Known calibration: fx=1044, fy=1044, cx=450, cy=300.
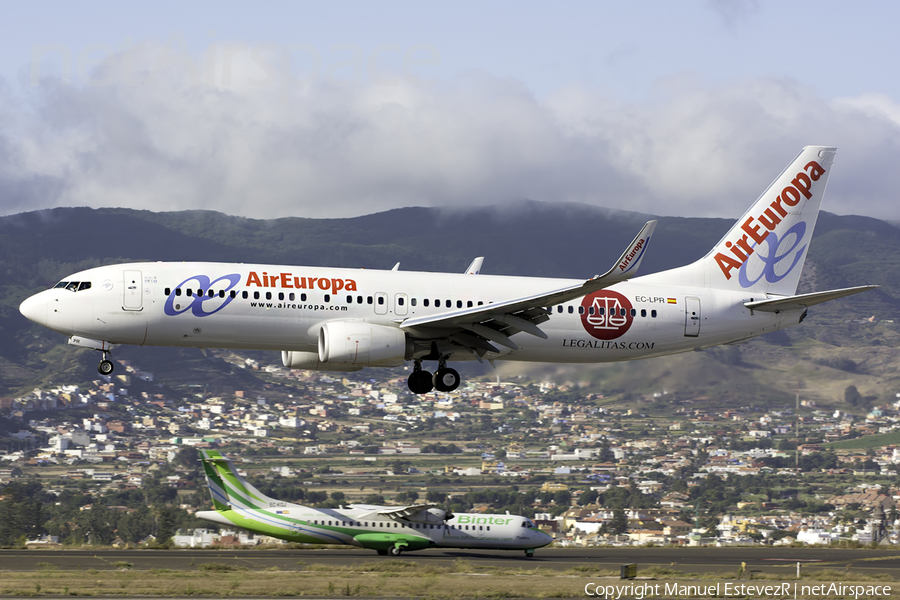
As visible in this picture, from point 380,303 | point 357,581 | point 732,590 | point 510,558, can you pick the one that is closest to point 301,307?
point 380,303

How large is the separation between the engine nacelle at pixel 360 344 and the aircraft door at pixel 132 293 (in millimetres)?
6709

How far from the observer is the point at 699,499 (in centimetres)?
14588

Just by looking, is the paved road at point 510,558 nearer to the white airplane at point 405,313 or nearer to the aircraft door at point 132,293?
the white airplane at point 405,313

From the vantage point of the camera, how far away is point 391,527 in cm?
6469

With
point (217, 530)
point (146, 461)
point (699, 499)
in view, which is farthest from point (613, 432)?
point (217, 530)

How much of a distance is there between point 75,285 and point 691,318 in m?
24.7

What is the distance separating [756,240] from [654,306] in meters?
7.55

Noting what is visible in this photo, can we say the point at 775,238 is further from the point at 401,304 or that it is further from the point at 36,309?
the point at 36,309

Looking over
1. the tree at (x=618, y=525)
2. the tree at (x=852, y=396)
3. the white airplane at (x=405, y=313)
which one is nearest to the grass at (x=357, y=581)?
the white airplane at (x=405, y=313)

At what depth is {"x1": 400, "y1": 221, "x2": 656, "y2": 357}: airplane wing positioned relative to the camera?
3533 centimetres

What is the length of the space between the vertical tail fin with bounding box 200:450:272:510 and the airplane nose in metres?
31.8

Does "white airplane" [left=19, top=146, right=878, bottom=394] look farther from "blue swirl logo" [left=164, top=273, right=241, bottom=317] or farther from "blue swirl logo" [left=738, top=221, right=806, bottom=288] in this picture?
"blue swirl logo" [left=738, top=221, right=806, bottom=288]

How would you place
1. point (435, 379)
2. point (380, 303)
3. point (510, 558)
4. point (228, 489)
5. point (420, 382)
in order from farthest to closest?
point (228, 489), point (510, 558), point (420, 382), point (435, 379), point (380, 303)

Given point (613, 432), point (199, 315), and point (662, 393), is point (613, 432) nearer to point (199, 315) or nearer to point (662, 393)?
point (662, 393)
